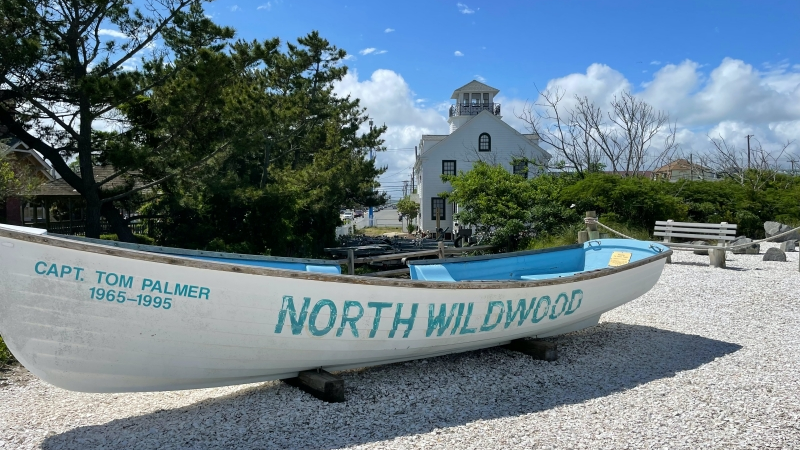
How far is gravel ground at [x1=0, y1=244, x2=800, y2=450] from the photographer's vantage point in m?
4.40

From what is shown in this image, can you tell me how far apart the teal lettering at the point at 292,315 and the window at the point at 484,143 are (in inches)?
1102

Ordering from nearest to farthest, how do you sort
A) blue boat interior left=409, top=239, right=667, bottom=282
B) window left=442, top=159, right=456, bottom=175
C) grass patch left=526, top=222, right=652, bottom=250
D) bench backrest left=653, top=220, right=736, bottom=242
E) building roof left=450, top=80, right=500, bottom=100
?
blue boat interior left=409, top=239, right=667, bottom=282
bench backrest left=653, top=220, right=736, bottom=242
grass patch left=526, top=222, right=652, bottom=250
window left=442, top=159, right=456, bottom=175
building roof left=450, top=80, right=500, bottom=100

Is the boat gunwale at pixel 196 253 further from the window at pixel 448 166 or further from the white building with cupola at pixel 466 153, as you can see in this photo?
the window at pixel 448 166

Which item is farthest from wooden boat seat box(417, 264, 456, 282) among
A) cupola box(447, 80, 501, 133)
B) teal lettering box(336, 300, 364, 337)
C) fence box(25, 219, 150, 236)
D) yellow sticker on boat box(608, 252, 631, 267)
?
cupola box(447, 80, 501, 133)

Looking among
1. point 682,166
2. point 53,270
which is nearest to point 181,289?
point 53,270

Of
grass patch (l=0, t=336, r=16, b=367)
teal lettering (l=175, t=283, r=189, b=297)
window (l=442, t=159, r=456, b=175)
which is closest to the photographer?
teal lettering (l=175, t=283, r=189, b=297)

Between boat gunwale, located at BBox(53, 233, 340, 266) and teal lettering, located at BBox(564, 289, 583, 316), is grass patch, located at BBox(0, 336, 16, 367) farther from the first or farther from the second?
teal lettering, located at BBox(564, 289, 583, 316)

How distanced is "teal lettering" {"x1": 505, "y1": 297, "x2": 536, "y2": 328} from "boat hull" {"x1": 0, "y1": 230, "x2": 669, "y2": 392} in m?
0.20

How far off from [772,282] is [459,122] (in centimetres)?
2719

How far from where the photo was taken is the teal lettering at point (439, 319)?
18.0 feet

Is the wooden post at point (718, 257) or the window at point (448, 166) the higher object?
the window at point (448, 166)

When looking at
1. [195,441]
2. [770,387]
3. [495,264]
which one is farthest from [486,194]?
[195,441]

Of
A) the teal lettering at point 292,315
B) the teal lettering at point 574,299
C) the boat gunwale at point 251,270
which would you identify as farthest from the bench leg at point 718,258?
the teal lettering at point 292,315

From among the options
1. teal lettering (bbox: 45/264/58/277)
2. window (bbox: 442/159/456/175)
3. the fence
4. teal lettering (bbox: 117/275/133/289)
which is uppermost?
window (bbox: 442/159/456/175)
